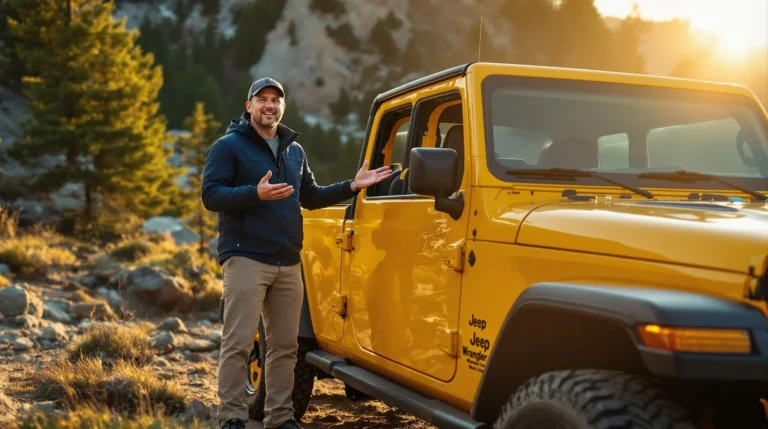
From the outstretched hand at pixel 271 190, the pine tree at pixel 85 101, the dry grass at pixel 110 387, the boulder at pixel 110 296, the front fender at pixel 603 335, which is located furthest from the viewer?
the pine tree at pixel 85 101

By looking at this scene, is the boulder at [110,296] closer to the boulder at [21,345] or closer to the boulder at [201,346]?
the boulder at [201,346]

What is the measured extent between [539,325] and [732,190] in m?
1.34

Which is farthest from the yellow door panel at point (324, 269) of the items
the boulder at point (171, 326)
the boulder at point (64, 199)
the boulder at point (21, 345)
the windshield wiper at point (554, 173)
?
the boulder at point (64, 199)

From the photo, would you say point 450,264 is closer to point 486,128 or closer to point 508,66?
point 486,128

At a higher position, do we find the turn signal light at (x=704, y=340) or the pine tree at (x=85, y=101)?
the pine tree at (x=85, y=101)

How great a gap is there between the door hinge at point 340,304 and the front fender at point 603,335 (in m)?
1.78

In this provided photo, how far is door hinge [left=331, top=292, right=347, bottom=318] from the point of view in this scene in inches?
190

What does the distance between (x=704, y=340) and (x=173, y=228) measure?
31612mm

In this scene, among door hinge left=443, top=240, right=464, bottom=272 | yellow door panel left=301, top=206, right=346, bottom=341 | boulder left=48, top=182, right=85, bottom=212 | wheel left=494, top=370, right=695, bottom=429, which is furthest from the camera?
boulder left=48, top=182, right=85, bottom=212

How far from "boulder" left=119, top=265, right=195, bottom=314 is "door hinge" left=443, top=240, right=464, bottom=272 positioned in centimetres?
903

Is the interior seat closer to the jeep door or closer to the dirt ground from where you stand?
the jeep door

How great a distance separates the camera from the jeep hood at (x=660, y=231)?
237 cm

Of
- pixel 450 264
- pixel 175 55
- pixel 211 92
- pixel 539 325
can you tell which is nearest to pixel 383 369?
pixel 450 264

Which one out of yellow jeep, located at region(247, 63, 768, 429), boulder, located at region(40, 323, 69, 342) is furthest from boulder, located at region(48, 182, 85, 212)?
yellow jeep, located at region(247, 63, 768, 429)
